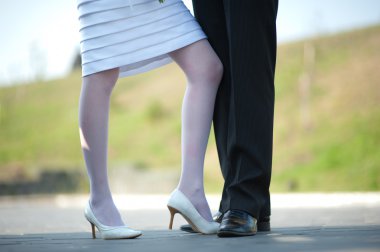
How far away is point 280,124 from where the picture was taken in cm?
2953

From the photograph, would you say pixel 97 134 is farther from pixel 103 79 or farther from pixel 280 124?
pixel 280 124

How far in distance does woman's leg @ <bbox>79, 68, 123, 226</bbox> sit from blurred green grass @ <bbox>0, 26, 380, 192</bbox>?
17934mm

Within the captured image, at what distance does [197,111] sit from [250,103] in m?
0.24

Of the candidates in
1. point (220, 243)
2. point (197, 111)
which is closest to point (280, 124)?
point (197, 111)

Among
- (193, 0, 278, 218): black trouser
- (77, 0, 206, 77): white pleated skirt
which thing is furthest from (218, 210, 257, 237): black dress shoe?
(77, 0, 206, 77): white pleated skirt

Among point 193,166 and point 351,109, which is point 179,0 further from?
point 351,109

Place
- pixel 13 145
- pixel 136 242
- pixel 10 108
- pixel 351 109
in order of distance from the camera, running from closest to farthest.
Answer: pixel 136 242 → pixel 351 109 → pixel 13 145 → pixel 10 108

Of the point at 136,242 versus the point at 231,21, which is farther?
the point at 231,21

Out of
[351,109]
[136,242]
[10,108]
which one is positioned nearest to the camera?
[136,242]

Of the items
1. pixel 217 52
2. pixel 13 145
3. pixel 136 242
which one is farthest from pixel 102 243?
pixel 13 145

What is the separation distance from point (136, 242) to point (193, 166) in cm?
51

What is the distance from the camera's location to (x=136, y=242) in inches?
95.2

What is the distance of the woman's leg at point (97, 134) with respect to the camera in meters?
2.76

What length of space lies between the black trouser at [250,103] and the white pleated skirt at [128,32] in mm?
192
